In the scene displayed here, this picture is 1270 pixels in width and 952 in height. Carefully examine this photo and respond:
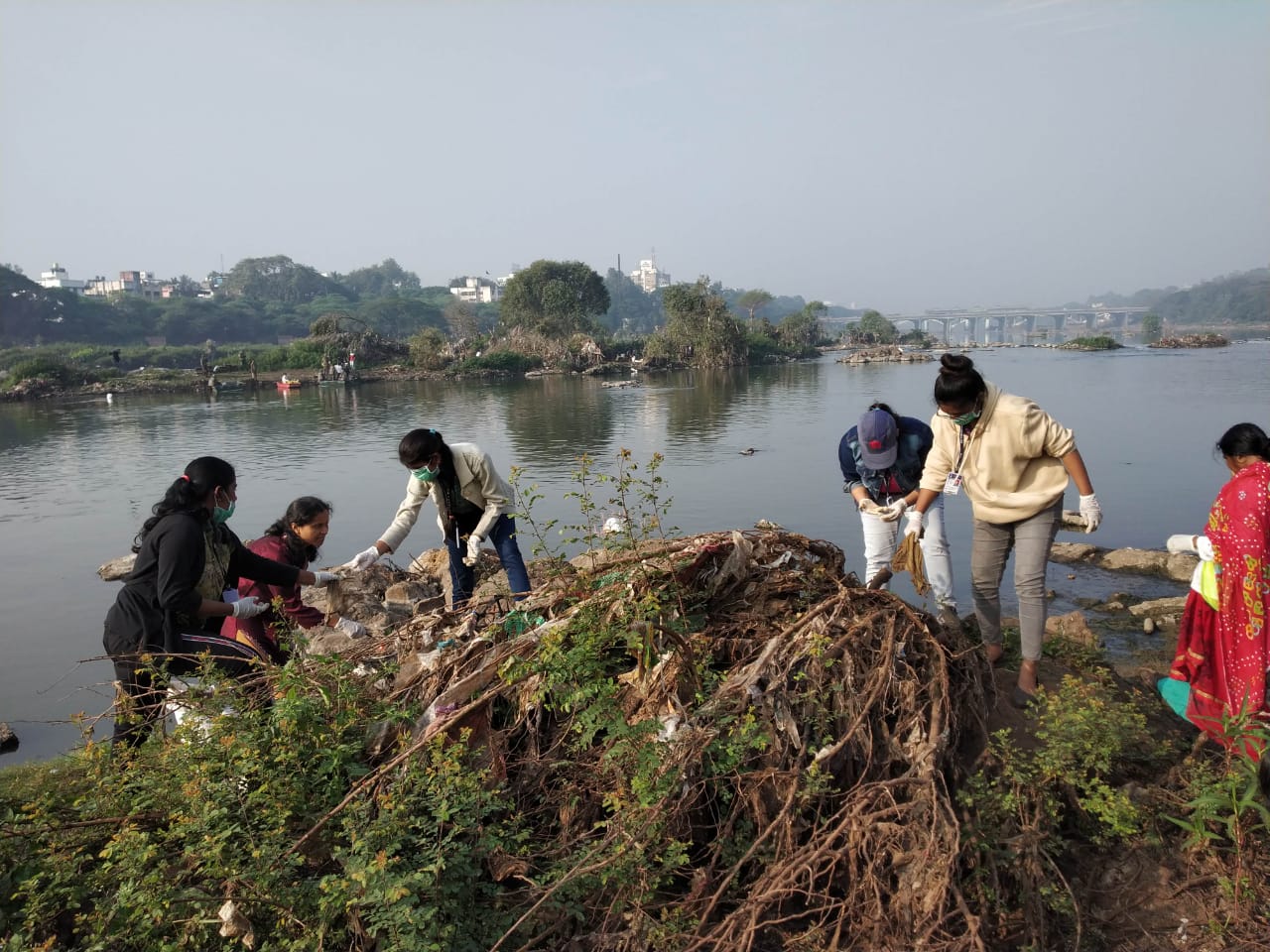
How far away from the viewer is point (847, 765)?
292cm

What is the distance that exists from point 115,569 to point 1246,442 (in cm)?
1092

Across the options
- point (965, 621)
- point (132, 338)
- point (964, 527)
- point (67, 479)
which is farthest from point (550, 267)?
point (965, 621)

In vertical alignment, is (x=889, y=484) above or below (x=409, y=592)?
above

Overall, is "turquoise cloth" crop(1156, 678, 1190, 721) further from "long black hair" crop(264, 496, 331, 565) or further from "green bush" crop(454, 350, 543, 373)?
"green bush" crop(454, 350, 543, 373)

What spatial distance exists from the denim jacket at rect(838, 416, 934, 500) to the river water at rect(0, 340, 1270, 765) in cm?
156

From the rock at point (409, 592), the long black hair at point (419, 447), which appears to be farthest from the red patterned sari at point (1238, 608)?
the rock at point (409, 592)

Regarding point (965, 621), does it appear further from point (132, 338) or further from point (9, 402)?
point (132, 338)

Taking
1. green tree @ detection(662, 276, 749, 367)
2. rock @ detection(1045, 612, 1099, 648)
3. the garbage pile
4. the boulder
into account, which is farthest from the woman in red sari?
green tree @ detection(662, 276, 749, 367)

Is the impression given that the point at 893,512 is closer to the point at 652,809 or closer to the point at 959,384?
the point at 959,384

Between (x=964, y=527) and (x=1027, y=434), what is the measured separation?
Answer: 272 inches

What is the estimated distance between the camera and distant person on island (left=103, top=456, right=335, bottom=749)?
132 inches

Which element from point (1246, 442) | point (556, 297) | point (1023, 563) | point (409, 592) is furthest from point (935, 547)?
point (556, 297)

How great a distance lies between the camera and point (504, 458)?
17562mm

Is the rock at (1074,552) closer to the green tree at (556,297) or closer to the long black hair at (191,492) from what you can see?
the long black hair at (191,492)
